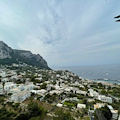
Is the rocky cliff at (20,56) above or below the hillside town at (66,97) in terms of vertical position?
above

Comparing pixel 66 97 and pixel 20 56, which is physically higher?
pixel 20 56

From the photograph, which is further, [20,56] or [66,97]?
[20,56]

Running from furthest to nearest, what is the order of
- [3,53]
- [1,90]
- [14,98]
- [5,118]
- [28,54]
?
[28,54] < [3,53] < [1,90] < [14,98] < [5,118]

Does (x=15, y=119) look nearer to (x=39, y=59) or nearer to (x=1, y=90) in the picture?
(x=1, y=90)

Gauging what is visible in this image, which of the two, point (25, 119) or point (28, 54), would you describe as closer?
point (25, 119)

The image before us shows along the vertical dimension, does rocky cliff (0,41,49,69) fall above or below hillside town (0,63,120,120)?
above

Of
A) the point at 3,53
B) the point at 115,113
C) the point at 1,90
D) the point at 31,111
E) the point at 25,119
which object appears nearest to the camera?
the point at 25,119

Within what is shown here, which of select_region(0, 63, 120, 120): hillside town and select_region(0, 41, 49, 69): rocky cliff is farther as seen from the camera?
select_region(0, 41, 49, 69): rocky cliff

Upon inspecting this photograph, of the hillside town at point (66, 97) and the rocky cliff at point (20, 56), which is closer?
the hillside town at point (66, 97)

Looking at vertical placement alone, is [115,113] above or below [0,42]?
below

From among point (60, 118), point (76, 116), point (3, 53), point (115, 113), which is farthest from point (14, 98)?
point (3, 53)

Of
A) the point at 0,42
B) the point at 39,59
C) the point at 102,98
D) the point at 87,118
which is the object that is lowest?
the point at 102,98
